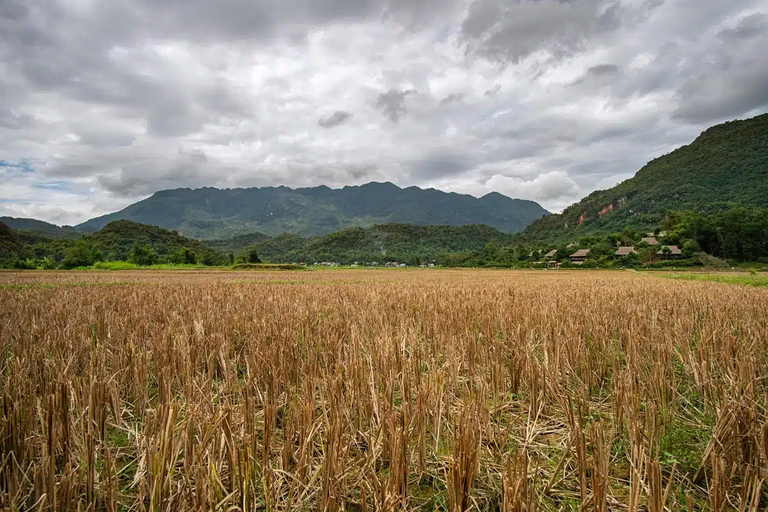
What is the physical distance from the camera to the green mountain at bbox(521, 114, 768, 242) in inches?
3329

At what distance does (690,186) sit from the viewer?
90688 millimetres

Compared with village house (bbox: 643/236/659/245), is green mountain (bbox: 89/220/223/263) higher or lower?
higher

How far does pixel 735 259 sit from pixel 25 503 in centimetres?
7880

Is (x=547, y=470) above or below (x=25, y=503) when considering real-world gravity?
below

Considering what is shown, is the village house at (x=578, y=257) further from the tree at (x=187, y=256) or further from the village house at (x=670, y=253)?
the tree at (x=187, y=256)

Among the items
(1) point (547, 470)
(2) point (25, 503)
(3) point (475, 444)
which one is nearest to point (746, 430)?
(1) point (547, 470)

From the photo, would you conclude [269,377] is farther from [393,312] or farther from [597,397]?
[393,312]

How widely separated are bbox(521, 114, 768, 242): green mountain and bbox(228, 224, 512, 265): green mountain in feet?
68.3

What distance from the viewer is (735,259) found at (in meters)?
56.5

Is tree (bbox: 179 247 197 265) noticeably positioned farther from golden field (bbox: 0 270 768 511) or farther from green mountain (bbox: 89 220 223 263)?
golden field (bbox: 0 270 768 511)

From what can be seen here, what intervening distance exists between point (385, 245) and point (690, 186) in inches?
3301

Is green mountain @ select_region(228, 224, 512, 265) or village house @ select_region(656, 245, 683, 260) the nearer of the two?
village house @ select_region(656, 245, 683, 260)

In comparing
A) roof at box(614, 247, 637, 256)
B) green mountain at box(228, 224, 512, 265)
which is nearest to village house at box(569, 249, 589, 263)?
roof at box(614, 247, 637, 256)

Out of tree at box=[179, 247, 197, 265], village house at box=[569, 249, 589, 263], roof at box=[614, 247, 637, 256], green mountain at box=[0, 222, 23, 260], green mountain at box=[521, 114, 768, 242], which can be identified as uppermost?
green mountain at box=[521, 114, 768, 242]
